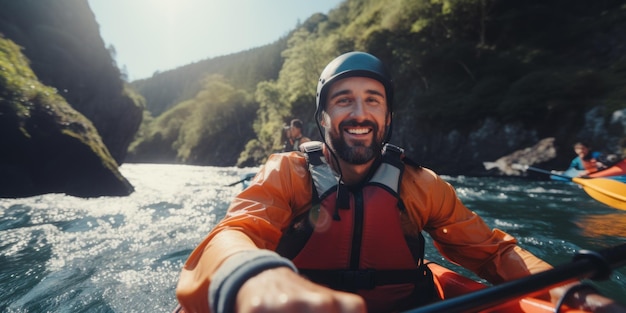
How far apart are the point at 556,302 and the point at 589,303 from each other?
0.19 metres

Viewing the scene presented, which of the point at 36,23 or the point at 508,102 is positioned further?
the point at 508,102

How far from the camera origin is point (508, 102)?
16531 millimetres

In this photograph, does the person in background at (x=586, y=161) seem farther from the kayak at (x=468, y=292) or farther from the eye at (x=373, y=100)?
the eye at (x=373, y=100)

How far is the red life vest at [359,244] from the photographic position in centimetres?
202

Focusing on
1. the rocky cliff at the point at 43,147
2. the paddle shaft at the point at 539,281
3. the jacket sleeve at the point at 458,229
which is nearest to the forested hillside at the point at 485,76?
the jacket sleeve at the point at 458,229

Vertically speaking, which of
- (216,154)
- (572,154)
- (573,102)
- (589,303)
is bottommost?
(216,154)

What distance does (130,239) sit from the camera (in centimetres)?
556

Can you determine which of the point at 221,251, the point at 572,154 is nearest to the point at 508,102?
the point at 572,154

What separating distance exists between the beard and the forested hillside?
1450cm

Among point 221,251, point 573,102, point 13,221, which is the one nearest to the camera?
point 221,251

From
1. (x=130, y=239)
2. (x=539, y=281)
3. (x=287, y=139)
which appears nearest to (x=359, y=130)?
(x=539, y=281)

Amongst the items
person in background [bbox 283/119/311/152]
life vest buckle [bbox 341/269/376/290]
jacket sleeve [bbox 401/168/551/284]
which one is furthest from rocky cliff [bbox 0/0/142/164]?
jacket sleeve [bbox 401/168/551/284]

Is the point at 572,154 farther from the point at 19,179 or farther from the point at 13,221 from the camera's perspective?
the point at 19,179

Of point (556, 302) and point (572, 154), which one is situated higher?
point (556, 302)
